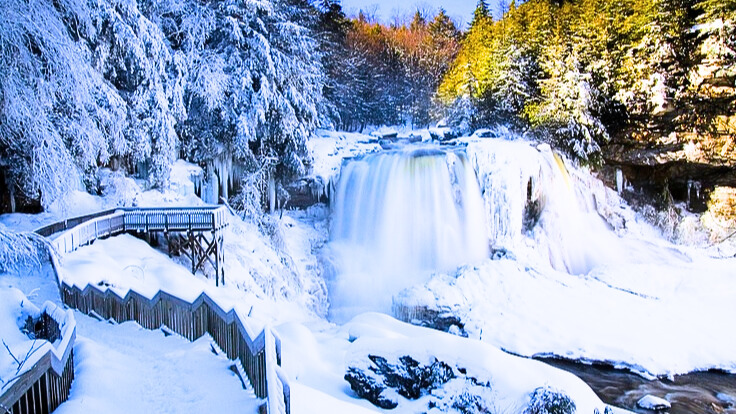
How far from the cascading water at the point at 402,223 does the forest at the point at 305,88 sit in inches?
126

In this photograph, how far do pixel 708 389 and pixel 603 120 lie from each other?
15891 millimetres

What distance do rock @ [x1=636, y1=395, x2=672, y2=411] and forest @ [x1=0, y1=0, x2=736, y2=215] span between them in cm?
1348

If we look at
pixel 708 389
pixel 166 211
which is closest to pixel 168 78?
pixel 166 211

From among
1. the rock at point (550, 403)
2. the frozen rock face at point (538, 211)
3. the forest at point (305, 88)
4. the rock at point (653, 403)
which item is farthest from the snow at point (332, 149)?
the rock at point (550, 403)

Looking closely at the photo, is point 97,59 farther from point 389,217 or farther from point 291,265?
point 389,217

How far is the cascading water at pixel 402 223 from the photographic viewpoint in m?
21.3

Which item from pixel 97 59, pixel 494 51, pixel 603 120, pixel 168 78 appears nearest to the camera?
pixel 97 59

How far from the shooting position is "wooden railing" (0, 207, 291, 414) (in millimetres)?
5078

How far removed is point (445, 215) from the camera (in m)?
22.1

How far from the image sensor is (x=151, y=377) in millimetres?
6656

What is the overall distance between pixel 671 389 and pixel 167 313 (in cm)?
1150

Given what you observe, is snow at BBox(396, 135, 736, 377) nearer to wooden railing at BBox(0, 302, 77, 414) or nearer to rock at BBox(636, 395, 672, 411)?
rock at BBox(636, 395, 672, 411)

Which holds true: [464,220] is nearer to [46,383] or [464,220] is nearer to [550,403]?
[550,403]

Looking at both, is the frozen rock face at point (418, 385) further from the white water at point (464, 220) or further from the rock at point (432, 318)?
the white water at point (464, 220)
